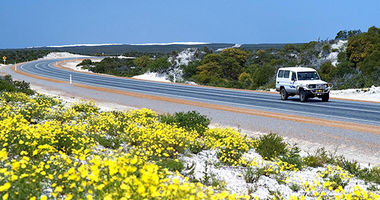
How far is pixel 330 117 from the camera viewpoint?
556 inches

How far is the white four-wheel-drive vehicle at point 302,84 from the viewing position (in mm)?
19156

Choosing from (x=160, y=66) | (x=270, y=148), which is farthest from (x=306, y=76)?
(x=160, y=66)

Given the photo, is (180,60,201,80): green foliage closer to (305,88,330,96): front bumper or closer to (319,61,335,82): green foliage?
(319,61,335,82): green foliage

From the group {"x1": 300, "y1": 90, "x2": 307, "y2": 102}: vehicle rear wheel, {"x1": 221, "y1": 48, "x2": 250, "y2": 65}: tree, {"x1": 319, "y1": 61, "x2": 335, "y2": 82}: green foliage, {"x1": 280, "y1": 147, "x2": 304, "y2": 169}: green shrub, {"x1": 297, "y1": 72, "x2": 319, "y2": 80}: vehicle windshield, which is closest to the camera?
{"x1": 280, "y1": 147, "x2": 304, "y2": 169}: green shrub

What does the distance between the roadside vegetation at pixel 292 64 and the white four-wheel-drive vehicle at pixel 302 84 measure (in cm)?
784

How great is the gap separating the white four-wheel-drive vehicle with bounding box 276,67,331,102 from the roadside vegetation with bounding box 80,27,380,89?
7844 millimetres

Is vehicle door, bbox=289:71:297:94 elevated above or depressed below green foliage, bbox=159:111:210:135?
above

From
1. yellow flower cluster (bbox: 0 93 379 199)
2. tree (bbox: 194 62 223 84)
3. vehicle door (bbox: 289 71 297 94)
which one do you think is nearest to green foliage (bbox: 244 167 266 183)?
yellow flower cluster (bbox: 0 93 379 199)

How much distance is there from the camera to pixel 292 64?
39.1m

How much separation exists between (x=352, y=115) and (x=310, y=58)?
88.2 feet

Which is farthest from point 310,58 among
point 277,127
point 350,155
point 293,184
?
point 293,184

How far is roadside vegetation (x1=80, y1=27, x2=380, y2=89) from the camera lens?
96.9 feet

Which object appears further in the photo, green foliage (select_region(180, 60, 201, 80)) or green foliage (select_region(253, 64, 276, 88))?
green foliage (select_region(180, 60, 201, 80))

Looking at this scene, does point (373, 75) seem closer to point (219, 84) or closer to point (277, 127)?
point (219, 84)
